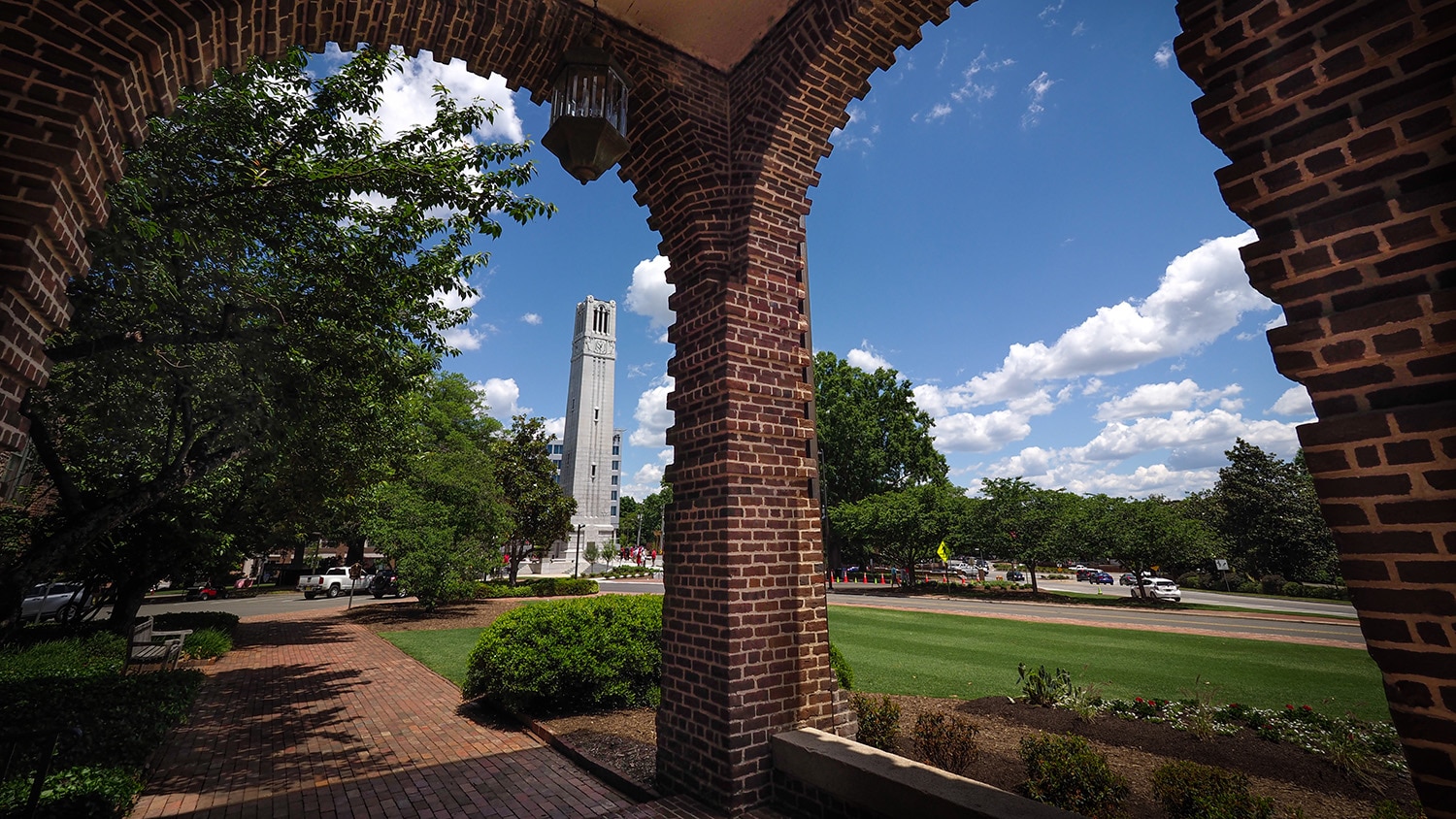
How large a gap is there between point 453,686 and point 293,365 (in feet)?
18.5

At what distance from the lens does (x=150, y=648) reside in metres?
10.2

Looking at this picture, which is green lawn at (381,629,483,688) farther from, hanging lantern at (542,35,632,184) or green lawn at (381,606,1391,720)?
hanging lantern at (542,35,632,184)

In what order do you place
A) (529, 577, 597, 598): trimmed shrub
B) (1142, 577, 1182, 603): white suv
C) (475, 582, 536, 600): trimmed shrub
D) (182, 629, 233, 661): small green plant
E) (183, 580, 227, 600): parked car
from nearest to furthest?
1. (182, 629, 233, 661): small green plant
2. (475, 582, 536, 600): trimmed shrub
3. (529, 577, 597, 598): trimmed shrub
4. (1142, 577, 1182, 603): white suv
5. (183, 580, 227, 600): parked car

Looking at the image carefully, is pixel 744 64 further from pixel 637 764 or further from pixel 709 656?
pixel 637 764

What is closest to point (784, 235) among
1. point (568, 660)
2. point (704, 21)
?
point (704, 21)

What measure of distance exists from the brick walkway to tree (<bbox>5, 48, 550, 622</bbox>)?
9.48ft

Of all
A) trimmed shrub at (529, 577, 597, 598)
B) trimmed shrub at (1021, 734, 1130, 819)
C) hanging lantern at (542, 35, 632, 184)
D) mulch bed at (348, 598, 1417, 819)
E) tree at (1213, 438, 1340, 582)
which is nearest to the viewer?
hanging lantern at (542, 35, 632, 184)

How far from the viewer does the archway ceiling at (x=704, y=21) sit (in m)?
4.76

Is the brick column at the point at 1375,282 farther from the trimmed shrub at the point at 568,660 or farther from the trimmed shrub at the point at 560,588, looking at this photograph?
the trimmed shrub at the point at 560,588

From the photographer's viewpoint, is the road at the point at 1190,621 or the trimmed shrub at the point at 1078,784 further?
the road at the point at 1190,621

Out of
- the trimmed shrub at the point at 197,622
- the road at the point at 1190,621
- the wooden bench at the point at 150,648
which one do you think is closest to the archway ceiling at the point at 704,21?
the wooden bench at the point at 150,648

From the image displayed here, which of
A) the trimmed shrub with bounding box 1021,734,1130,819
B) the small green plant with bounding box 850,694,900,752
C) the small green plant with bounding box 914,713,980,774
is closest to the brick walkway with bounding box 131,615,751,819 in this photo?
the small green plant with bounding box 850,694,900,752

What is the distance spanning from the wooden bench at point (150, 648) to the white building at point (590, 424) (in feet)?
177

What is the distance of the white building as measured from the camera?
220 ft
